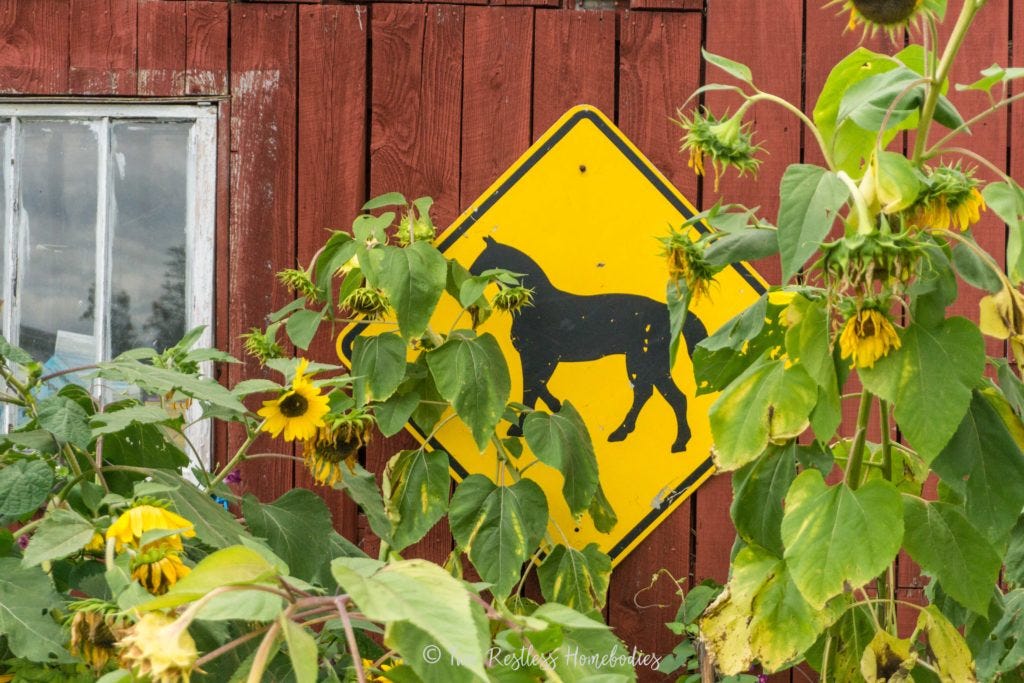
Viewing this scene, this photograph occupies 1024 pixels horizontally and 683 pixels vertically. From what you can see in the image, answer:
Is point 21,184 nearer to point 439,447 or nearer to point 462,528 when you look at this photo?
point 439,447

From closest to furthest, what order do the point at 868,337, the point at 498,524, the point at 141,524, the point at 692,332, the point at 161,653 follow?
the point at 161,653 < the point at 141,524 < the point at 868,337 < the point at 498,524 < the point at 692,332

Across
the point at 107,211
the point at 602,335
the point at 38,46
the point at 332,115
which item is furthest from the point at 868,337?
the point at 38,46

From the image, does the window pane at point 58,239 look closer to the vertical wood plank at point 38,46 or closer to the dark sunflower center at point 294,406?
the vertical wood plank at point 38,46

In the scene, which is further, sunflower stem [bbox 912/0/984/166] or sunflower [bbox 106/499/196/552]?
sunflower stem [bbox 912/0/984/166]

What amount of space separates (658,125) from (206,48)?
110 cm

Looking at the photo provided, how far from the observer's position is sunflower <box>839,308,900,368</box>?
161 centimetres

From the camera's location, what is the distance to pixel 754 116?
112 inches

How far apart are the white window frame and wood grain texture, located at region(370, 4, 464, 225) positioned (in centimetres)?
42

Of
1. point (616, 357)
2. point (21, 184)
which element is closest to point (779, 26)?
point (616, 357)

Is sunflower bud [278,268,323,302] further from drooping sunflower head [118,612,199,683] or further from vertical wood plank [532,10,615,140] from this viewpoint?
drooping sunflower head [118,612,199,683]

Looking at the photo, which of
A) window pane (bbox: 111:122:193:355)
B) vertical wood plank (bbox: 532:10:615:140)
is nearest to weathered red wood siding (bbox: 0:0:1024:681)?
vertical wood plank (bbox: 532:10:615:140)

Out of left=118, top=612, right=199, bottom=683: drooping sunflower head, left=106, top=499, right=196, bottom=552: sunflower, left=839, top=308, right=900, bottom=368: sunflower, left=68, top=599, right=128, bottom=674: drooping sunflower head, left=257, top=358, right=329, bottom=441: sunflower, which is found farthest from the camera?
left=257, top=358, right=329, bottom=441: sunflower
